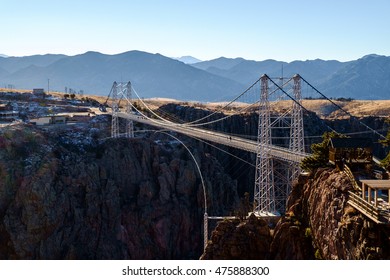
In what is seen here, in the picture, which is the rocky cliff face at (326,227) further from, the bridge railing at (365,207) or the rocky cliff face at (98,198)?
the rocky cliff face at (98,198)

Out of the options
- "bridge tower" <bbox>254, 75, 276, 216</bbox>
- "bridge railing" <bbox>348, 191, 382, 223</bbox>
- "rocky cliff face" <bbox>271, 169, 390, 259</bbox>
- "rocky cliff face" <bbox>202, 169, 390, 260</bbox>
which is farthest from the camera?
"bridge tower" <bbox>254, 75, 276, 216</bbox>

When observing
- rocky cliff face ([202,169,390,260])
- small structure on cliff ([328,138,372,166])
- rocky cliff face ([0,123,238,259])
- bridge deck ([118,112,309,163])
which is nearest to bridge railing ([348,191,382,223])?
rocky cliff face ([202,169,390,260])

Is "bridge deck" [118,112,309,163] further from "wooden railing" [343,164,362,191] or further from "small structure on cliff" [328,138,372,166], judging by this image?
"wooden railing" [343,164,362,191]

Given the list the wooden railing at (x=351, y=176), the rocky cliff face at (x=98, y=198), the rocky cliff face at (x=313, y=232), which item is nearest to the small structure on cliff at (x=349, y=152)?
the rocky cliff face at (x=313, y=232)

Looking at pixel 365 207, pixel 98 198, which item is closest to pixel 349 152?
pixel 365 207

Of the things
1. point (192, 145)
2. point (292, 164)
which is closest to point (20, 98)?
point (192, 145)

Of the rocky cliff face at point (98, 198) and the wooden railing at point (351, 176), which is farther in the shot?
the rocky cliff face at point (98, 198)

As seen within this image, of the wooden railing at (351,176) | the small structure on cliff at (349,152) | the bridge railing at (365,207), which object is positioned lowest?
the bridge railing at (365,207)
